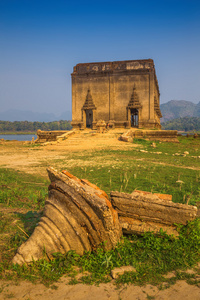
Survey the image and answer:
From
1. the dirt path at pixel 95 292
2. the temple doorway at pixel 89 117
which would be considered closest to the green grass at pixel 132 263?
the dirt path at pixel 95 292

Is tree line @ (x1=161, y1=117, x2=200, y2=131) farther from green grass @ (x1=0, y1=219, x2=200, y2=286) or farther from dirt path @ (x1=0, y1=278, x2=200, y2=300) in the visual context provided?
dirt path @ (x1=0, y1=278, x2=200, y2=300)

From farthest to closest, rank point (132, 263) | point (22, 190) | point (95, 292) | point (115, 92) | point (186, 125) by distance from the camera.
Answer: point (186, 125), point (115, 92), point (22, 190), point (132, 263), point (95, 292)

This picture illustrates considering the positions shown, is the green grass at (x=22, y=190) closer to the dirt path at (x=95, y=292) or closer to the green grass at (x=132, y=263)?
the green grass at (x=132, y=263)

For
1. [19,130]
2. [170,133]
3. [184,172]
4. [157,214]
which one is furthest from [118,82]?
[19,130]

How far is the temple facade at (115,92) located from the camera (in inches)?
1024

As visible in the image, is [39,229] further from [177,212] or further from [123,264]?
[177,212]

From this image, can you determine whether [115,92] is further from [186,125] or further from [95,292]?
[186,125]

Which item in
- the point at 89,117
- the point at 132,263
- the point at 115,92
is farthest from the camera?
the point at 89,117

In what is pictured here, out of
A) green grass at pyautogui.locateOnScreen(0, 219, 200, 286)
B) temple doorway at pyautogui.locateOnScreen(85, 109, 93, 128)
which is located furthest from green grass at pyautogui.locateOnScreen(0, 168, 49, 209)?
temple doorway at pyautogui.locateOnScreen(85, 109, 93, 128)

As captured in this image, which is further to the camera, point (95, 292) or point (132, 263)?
point (132, 263)

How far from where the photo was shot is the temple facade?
85.4 ft

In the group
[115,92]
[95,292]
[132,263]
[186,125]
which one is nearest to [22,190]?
[132,263]

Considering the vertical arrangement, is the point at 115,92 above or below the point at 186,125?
above

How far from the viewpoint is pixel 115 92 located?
88.6 feet
